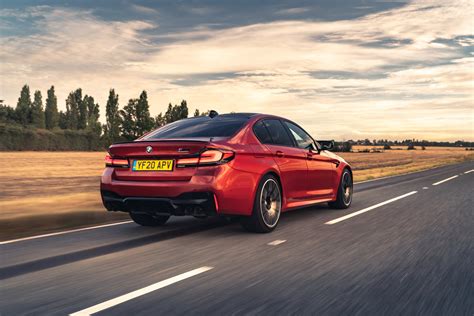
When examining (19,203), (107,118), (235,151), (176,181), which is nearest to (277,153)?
(235,151)

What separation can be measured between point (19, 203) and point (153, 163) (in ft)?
16.1

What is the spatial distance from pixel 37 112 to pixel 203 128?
9908cm

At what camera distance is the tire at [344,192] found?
9.70m

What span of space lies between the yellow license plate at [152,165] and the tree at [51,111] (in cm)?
11211

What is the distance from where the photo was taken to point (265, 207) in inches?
275

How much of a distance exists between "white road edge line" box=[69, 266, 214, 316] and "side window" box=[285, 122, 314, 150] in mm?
3995

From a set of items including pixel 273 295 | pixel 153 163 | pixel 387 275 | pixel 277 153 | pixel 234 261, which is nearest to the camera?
pixel 273 295

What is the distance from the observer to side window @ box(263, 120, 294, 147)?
7676mm

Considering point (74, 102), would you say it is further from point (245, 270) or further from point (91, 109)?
point (245, 270)

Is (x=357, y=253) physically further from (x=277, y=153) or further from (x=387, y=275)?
(x=277, y=153)

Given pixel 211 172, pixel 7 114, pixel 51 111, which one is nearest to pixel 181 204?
pixel 211 172

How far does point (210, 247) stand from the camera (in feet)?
19.6

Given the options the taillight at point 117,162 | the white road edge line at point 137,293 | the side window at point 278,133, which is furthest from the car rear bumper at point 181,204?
the side window at point 278,133

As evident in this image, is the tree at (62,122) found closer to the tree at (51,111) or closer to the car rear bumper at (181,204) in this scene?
the tree at (51,111)
